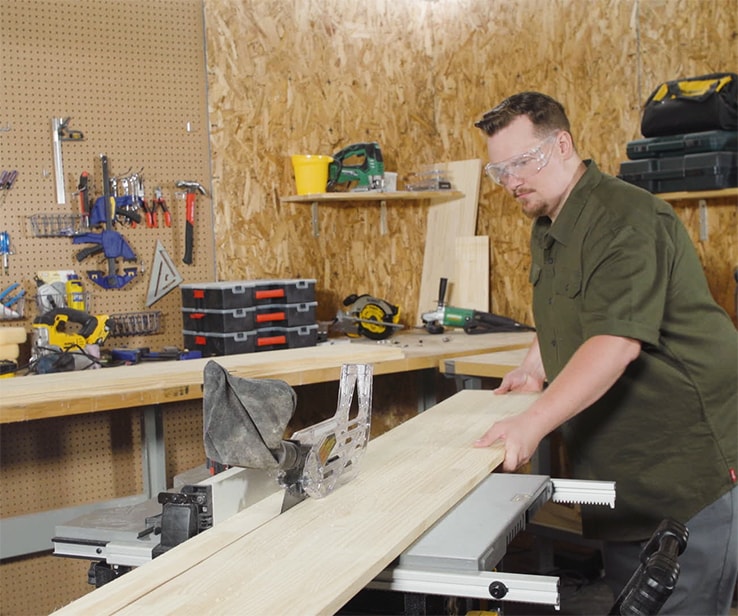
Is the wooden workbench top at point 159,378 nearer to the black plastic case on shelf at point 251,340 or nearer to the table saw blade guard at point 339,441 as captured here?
the black plastic case on shelf at point 251,340

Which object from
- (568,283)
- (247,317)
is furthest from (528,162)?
(247,317)

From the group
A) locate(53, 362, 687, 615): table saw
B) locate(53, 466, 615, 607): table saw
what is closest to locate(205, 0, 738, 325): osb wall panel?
locate(53, 466, 615, 607): table saw

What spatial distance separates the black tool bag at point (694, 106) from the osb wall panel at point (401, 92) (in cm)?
41

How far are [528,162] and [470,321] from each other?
208 cm

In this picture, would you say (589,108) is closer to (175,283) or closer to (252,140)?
(252,140)

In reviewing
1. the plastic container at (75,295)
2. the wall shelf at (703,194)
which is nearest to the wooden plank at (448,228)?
the wall shelf at (703,194)

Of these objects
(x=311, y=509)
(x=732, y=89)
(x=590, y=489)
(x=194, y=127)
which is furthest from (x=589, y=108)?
(x=311, y=509)

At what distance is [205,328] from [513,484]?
7.61 feet

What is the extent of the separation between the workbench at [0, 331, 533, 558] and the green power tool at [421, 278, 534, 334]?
0.14 m

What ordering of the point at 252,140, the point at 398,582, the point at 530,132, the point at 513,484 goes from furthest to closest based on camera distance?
the point at 252,140
the point at 530,132
the point at 513,484
the point at 398,582

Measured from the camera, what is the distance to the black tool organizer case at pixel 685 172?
11.4 feet

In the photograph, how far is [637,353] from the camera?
6.41ft

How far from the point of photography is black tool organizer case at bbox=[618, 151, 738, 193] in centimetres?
348

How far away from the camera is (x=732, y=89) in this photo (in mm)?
3494
